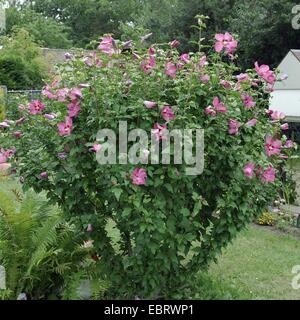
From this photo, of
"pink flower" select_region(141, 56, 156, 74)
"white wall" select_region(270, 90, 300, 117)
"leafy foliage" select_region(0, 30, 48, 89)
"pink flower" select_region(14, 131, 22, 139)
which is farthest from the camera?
"leafy foliage" select_region(0, 30, 48, 89)

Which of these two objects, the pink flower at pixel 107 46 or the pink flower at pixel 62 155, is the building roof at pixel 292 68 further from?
the pink flower at pixel 62 155

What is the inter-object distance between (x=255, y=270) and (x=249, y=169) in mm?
2213

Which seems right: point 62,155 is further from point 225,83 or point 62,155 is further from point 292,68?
point 292,68

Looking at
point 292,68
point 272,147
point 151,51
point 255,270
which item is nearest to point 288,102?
A: point 292,68

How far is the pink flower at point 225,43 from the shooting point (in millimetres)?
3502

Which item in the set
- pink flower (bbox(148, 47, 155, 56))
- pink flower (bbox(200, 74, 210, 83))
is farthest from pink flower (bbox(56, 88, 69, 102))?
pink flower (bbox(200, 74, 210, 83))

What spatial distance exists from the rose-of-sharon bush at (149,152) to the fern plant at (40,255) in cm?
32

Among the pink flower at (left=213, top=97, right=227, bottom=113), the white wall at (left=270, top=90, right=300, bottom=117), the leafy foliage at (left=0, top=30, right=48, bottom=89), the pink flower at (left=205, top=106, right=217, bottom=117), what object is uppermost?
the leafy foliage at (left=0, top=30, right=48, bottom=89)

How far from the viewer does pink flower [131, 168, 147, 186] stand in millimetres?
3078

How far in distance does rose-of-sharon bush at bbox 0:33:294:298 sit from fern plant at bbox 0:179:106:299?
32 cm

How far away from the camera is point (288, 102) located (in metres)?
11.3

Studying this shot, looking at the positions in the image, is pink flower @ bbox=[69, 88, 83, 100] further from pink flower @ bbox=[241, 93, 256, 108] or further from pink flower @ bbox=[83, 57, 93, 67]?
pink flower @ bbox=[241, 93, 256, 108]
